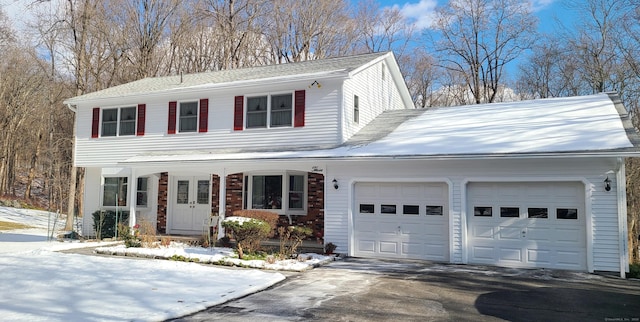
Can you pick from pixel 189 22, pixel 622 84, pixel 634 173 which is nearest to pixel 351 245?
pixel 634 173

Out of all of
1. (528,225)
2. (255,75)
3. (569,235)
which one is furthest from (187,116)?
(569,235)

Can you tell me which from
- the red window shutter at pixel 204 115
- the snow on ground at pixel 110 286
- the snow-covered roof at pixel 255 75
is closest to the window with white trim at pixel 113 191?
the snow-covered roof at pixel 255 75

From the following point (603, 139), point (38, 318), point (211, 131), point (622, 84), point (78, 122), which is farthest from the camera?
point (622, 84)

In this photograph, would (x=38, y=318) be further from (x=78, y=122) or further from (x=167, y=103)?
(x=78, y=122)

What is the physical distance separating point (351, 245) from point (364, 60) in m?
6.68

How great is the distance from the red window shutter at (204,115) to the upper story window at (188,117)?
0.30 meters

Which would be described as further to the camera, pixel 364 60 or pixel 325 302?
pixel 364 60

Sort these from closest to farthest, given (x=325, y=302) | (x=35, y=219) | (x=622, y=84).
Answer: (x=325, y=302) < (x=622, y=84) < (x=35, y=219)

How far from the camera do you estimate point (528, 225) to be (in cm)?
1034

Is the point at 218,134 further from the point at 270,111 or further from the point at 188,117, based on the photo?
the point at 270,111

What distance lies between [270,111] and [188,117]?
→ 3.22 m

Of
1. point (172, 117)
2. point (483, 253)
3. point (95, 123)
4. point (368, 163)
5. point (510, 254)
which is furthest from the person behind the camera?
point (95, 123)

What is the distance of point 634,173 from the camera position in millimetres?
18406

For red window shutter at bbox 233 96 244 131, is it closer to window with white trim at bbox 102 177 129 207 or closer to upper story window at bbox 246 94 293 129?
upper story window at bbox 246 94 293 129
